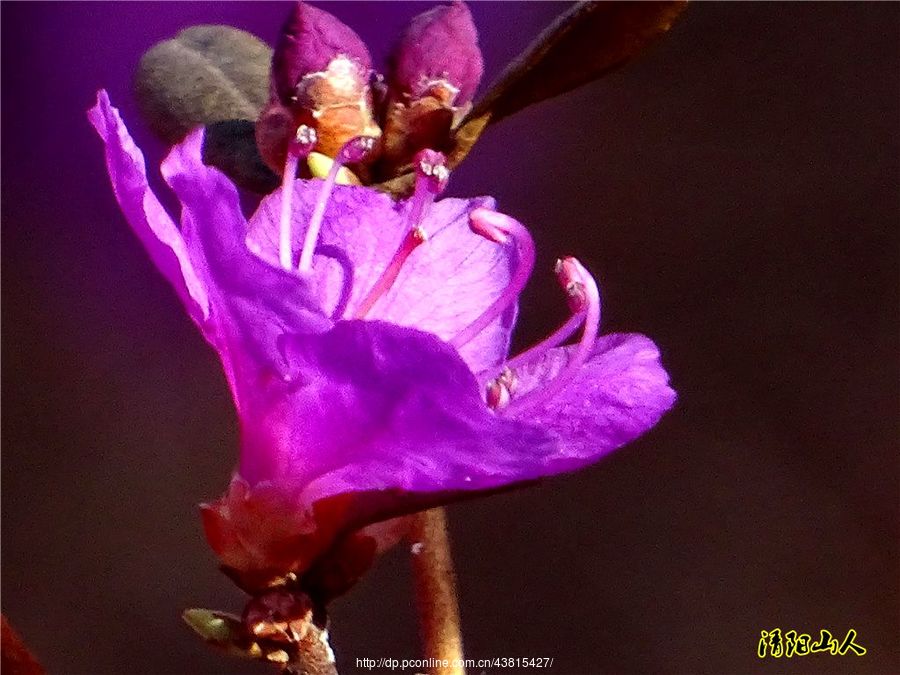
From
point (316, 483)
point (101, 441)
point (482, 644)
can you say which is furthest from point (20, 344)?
point (316, 483)

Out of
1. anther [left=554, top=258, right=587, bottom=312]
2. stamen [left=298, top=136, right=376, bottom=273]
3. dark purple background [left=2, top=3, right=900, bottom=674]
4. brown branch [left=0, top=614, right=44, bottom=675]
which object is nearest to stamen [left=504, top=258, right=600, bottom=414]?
anther [left=554, top=258, right=587, bottom=312]

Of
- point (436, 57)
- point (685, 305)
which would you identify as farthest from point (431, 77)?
point (685, 305)

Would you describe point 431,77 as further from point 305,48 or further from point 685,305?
point 685,305

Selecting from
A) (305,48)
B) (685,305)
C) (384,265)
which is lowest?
(685,305)

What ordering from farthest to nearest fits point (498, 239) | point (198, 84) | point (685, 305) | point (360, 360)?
point (685, 305)
point (198, 84)
point (498, 239)
point (360, 360)

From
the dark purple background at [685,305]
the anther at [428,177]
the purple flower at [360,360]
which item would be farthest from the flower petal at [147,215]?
the dark purple background at [685,305]

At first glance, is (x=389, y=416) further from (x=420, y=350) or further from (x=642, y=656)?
(x=642, y=656)
